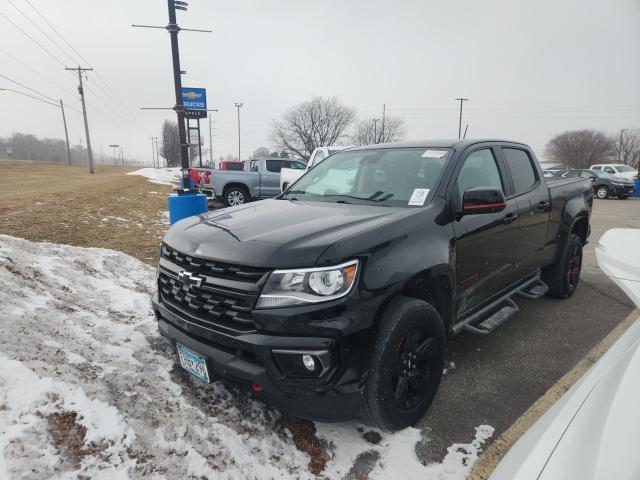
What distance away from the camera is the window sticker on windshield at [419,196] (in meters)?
2.73

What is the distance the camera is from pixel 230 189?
1291 centimetres

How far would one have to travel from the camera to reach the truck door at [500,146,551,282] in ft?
12.0

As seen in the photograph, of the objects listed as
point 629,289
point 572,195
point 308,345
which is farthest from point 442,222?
point 572,195

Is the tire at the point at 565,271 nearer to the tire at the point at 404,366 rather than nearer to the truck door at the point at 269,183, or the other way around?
the tire at the point at 404,366

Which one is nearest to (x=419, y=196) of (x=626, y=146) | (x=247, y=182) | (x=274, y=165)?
(x=247, y=182)

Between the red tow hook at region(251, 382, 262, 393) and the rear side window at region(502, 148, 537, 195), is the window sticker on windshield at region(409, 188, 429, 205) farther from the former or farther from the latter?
the red tow hook at region(251, 382, 262, 393)

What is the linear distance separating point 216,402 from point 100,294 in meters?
2.13

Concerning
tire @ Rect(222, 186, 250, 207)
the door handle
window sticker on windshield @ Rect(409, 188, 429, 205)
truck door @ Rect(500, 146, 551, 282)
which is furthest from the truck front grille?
tire @ Rect(222, 186, 250, 207)

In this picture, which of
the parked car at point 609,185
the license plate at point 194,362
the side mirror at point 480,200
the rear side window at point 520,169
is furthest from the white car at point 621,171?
the license plate at point 194,362

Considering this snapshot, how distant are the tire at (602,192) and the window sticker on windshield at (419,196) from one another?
79.0 ft

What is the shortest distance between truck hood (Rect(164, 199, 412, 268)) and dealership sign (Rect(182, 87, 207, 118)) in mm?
6685

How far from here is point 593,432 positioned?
1.06m

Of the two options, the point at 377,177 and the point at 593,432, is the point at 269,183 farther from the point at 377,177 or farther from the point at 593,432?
the point at 593,432

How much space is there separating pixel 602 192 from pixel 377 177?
78.9 ft
